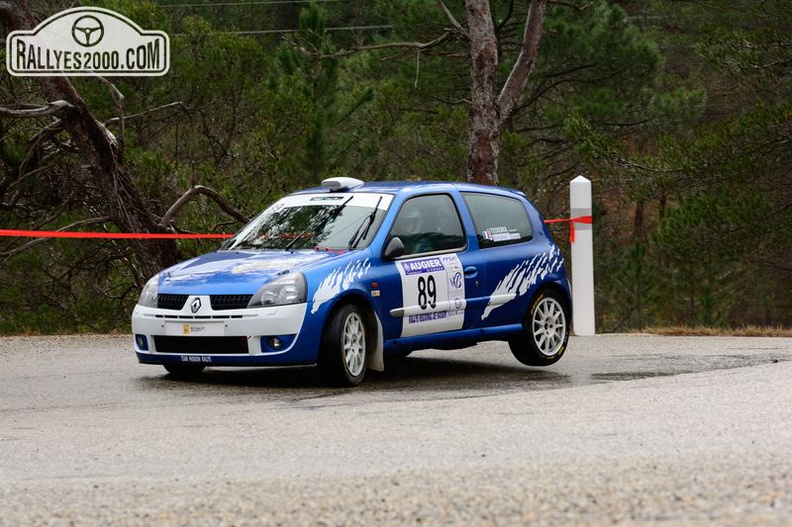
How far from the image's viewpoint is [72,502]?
20.1ft

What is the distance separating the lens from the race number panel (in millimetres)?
11875

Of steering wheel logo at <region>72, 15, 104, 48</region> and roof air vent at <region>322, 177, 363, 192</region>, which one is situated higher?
steering wheel logo at <region>72, 15, 104, 48</region>

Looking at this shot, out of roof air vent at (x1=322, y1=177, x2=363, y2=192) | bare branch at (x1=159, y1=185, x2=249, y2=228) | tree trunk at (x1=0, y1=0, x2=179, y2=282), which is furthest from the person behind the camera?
bare branch at (x1=159, y1=185, x2=249, y2=228)

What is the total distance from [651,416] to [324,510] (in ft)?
12.3

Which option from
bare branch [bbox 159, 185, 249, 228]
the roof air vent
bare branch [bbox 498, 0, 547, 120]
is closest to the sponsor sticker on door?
bare branch [bbox 159, 185, 249, 228]

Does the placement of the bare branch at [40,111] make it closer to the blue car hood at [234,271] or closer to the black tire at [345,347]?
Answer: the blue car hood at [234,271]

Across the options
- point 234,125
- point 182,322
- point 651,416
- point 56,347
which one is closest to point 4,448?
point 182,322

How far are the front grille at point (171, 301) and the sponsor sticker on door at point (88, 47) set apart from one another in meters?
8.00

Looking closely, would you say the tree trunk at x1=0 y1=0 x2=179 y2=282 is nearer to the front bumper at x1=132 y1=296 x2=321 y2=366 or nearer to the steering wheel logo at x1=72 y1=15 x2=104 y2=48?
the steering wheel logo at x1=72 y1=15 x2=104 y2=48

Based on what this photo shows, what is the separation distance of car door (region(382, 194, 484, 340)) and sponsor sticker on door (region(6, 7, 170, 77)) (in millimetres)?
8055

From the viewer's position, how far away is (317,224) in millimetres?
12273

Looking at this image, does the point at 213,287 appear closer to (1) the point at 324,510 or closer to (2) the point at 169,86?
(1) the point at 324,510

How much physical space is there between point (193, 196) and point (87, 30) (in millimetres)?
5069

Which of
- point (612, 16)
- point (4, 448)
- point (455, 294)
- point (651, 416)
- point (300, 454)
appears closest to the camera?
point (300, 454)
